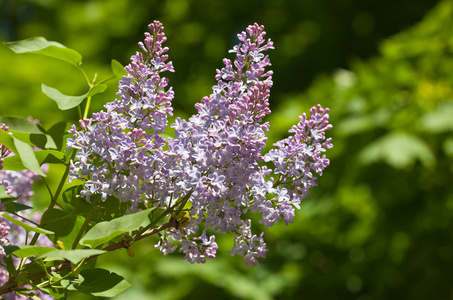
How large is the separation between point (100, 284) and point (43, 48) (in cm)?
29

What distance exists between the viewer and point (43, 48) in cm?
67

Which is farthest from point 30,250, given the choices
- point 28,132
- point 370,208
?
point 370,208

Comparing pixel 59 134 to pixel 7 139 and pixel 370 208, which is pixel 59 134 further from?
pixel 370 208

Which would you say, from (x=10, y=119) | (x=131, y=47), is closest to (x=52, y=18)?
(x=131, y=47)

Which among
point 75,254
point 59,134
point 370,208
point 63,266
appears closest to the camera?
point 75,254

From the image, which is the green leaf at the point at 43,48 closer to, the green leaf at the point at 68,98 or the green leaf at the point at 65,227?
the green leaf at the point at 68,98

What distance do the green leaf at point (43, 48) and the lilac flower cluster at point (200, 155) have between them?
5.2 inches

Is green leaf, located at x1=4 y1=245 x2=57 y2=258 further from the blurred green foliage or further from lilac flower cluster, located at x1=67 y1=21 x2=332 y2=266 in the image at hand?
the blurred green foliage

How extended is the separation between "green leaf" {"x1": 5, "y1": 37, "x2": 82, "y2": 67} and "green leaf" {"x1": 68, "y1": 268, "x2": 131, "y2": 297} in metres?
0.26

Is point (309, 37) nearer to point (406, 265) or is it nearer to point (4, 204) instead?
point (406, 265)

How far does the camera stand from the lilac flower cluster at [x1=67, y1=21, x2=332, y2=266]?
554mm

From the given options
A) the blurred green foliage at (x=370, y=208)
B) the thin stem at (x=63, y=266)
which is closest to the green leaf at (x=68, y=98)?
the thin stem at (x=63, y=266)

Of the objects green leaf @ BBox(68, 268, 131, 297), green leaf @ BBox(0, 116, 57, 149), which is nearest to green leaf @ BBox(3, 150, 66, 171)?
green leaf @ BBox(0, 116, 57, 149)

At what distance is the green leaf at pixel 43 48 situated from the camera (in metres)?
0.65
